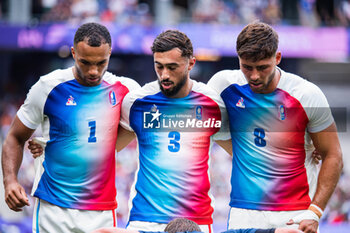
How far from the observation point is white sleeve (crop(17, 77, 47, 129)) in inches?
172

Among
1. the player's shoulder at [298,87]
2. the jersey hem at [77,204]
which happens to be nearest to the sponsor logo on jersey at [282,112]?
the player's shoulder at [298,87]

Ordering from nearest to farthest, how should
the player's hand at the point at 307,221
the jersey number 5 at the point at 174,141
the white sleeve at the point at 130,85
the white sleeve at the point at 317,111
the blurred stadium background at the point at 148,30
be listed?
1. the player's hand at the point at 307,221
2. the white sleeve at the point at 317,111
3. the jersey number 5 at the point at 174,141
4. the white sleeve at the point at 130,85
5. the blurred stadium background at the point at 148,30

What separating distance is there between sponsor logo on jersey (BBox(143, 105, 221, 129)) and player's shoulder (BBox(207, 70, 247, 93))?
0.24 metres

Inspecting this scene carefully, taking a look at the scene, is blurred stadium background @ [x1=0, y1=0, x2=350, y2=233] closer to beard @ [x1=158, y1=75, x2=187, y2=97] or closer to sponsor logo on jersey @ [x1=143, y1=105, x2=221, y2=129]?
sponsor logo on jersey @ [x1=143, y1=105, x2=221, y2=129]

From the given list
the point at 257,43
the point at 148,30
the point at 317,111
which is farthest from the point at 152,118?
the point at 148,30

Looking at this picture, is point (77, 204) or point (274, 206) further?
point (77, 204)

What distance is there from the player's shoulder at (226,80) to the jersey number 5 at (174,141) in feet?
1.68

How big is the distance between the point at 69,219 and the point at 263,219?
1.50 m

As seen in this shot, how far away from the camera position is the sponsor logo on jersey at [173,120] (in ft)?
14.2

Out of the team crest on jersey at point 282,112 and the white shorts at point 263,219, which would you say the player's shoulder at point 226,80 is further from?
the white shorts at point 263,219

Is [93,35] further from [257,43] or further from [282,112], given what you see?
[282,112]

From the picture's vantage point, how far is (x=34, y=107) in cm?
438

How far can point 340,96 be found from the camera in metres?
20.2

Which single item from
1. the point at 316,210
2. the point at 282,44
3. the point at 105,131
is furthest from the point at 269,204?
the point at 282,44
